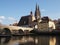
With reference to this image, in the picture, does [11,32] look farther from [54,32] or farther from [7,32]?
[54,32]

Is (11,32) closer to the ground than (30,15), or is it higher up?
closer to the ground

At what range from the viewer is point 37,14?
357 feet

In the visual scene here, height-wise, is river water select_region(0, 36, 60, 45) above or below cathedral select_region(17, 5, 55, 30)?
below

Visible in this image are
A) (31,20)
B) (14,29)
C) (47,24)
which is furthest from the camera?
(31,20)

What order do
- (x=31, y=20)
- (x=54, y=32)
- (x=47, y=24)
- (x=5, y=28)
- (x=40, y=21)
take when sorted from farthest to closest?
(x=31, y=20) < (x=40, y=21) < (x=47, y=24) < (x=54, y=32) < (x=5, y=28)

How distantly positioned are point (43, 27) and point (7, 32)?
28141 millimetres

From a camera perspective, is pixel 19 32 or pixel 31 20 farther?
pixel 31 20

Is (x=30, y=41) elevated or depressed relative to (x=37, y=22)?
depressed

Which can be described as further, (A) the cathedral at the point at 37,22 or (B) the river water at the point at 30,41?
(A) the cathedral at the point at 37,22

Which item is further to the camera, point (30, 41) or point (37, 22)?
point (37, 22)

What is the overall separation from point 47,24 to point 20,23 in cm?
2011

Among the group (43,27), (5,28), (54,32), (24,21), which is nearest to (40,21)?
(43,27)

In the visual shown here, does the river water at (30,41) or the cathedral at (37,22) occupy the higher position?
the cathedral at (37,22)

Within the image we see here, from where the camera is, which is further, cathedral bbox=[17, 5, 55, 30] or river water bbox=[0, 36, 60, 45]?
cathedral bbox=[17, 5, 55, 30]
